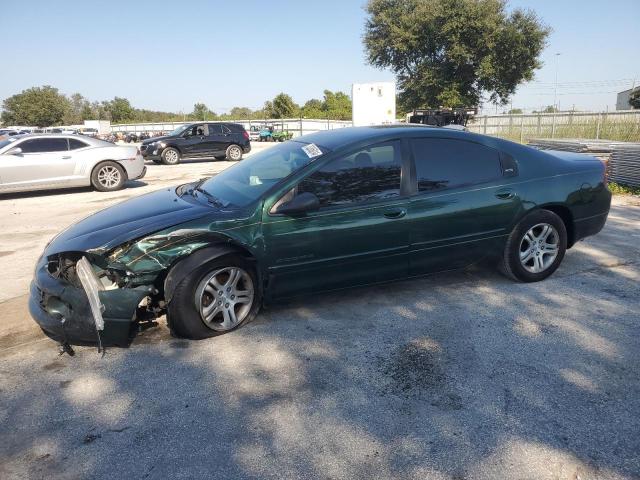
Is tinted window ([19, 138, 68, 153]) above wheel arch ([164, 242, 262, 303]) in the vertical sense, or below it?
above

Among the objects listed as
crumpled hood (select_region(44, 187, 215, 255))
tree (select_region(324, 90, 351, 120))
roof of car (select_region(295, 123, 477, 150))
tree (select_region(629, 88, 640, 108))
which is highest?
tree (select_region(324, 90, 351, 120))

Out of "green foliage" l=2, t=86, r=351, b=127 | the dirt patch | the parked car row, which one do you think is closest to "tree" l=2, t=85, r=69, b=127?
"green foliage" l=2, t=86, r=351, b=127

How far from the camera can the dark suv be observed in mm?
18016

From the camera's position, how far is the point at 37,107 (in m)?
76.5

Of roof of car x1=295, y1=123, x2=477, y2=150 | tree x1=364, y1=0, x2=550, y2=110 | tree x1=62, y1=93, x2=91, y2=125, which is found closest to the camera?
roof of car x1=295, y1=123, x2=477, y2=150

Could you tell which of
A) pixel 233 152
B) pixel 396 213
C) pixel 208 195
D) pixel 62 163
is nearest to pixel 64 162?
pixel 62 163

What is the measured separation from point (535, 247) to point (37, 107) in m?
89.3

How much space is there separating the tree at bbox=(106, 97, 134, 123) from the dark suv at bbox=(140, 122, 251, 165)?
74108 mm

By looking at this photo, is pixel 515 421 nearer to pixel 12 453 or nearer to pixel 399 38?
pixel 12 453

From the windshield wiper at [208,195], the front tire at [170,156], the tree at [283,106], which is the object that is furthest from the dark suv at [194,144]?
the tree at [283,106]

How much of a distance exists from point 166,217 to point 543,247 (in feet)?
11.1

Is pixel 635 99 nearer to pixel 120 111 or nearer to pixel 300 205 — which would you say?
pixel 300 205

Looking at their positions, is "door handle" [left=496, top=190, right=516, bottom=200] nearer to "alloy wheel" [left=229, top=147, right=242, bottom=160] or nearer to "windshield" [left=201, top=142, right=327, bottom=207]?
"windshield" [left=201, top=142, right=327, bottom=207]

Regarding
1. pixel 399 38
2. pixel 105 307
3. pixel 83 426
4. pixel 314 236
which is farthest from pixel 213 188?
pixel 399 38
